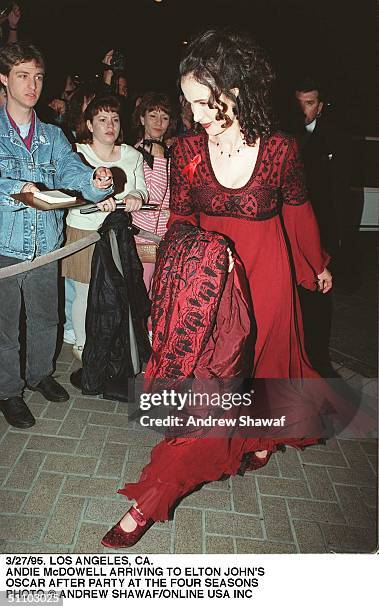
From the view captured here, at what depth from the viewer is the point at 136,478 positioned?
8.60 feet

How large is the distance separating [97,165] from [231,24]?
3508 millimetres

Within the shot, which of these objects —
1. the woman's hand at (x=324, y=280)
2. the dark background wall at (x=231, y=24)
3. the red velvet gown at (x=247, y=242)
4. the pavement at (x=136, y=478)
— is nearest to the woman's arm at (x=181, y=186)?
the red velvet gown at (x=247, y=242)

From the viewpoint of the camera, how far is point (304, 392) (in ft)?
8.45

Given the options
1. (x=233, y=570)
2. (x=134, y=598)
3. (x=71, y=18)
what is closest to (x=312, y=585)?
(x=233, y=570)

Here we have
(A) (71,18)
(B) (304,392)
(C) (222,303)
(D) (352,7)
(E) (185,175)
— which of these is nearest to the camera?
(C) (222,303)

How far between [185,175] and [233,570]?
161 cm

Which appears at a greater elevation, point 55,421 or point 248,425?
point 248,425

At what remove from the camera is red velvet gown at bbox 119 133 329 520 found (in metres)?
2.12

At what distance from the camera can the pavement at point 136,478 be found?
7.33 feet

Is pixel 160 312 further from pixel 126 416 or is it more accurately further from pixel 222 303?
pixel 126 416

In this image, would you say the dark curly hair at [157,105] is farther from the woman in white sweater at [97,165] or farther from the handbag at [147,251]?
the handbag at [147,251]

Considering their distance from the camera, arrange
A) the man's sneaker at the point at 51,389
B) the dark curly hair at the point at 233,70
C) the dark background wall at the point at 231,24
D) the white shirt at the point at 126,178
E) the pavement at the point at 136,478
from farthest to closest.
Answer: the dark background wall at the point at 231,24
the white shirt at the point at 126,178
the man's sneaker at the point at 51,389
the pavement at the point at 136,478
the dark curly hair at the point at 233,70

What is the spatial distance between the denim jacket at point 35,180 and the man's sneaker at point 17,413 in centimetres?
90

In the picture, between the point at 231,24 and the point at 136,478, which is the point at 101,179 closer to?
the point at 136,478
